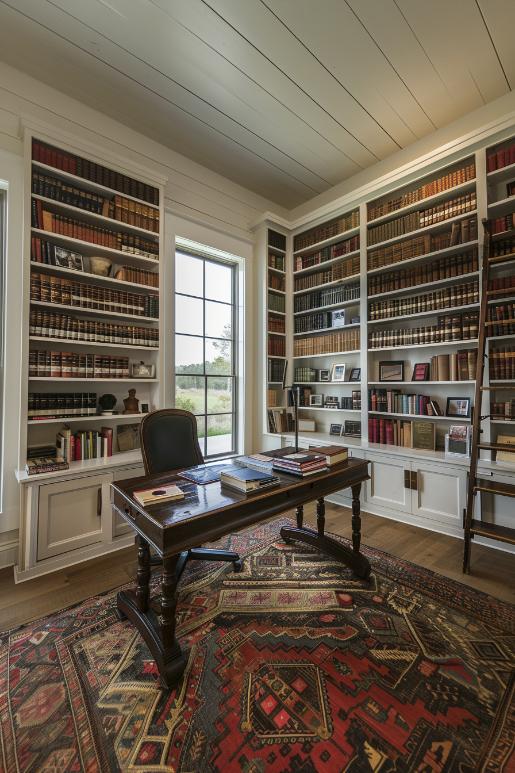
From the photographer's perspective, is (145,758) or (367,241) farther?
(367,241)

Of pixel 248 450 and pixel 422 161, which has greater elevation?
pixel 422 161

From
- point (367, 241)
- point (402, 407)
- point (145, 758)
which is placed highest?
point (367, 241)

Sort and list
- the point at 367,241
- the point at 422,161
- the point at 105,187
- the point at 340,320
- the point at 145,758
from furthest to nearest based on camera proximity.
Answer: the point at 340,320, the point at 367,241, the point at 422,161, the point at 105,187, the point at 145,758

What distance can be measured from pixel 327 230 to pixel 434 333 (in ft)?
5.60

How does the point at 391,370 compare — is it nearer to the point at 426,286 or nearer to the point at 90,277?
the point at 426,286

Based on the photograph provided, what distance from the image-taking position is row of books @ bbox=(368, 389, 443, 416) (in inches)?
116

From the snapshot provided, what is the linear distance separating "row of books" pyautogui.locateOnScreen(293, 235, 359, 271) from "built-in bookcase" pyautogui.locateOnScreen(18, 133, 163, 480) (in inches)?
69.3

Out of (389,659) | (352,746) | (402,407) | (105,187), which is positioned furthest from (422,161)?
(352,746)

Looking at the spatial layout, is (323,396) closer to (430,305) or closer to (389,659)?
(430,305)

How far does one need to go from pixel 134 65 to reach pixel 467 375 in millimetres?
3383

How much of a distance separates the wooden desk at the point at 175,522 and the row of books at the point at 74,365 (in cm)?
119

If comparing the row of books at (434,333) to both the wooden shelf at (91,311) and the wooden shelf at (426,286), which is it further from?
the wooden shelf at (91,311)

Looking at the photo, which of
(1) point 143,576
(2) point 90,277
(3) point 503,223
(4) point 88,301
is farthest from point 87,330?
(3) point 503,223

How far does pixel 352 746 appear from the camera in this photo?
1.10 m
